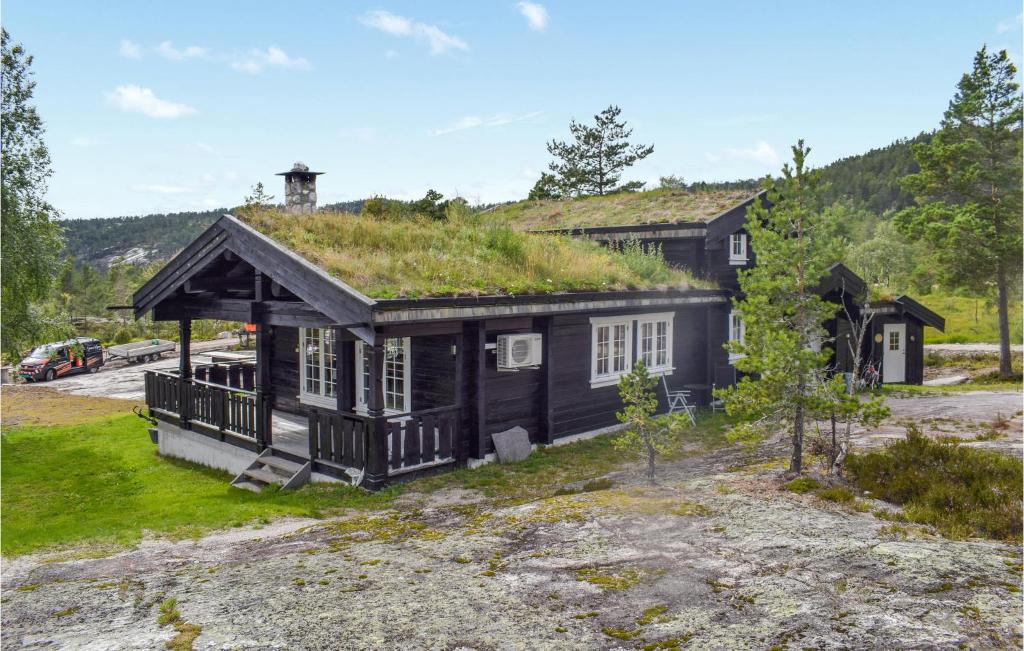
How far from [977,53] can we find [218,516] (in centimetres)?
2940

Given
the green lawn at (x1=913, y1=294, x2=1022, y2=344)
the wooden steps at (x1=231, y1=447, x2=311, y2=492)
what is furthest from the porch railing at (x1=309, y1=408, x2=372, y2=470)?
the green lawn at (x1=913, y1=294, x2=1022, y2=344)

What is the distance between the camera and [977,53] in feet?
84.3

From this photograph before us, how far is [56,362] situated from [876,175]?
9176 cm

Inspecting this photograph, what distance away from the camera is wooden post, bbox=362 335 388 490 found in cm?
988

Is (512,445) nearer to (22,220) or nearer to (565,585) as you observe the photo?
(565,585)

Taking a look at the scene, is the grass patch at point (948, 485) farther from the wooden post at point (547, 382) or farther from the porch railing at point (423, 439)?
the porch railing at point (423, 439)

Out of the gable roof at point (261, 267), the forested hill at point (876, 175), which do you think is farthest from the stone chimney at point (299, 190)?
the forested hill at point (876, 175)

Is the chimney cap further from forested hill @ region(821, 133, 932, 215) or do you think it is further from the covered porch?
forested hill @ region(821, 133, 932, 215)

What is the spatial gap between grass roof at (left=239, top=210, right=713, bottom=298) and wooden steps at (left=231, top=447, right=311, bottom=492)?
333 cm

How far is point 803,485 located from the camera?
27.4 ft

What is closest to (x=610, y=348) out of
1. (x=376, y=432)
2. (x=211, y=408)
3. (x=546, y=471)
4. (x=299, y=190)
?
(x=546, y=471)

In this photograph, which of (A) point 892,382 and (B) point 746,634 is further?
(A) point 892,382

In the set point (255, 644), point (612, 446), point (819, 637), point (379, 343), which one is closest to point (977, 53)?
point (612, 446)

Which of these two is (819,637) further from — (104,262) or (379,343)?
(104,262)
